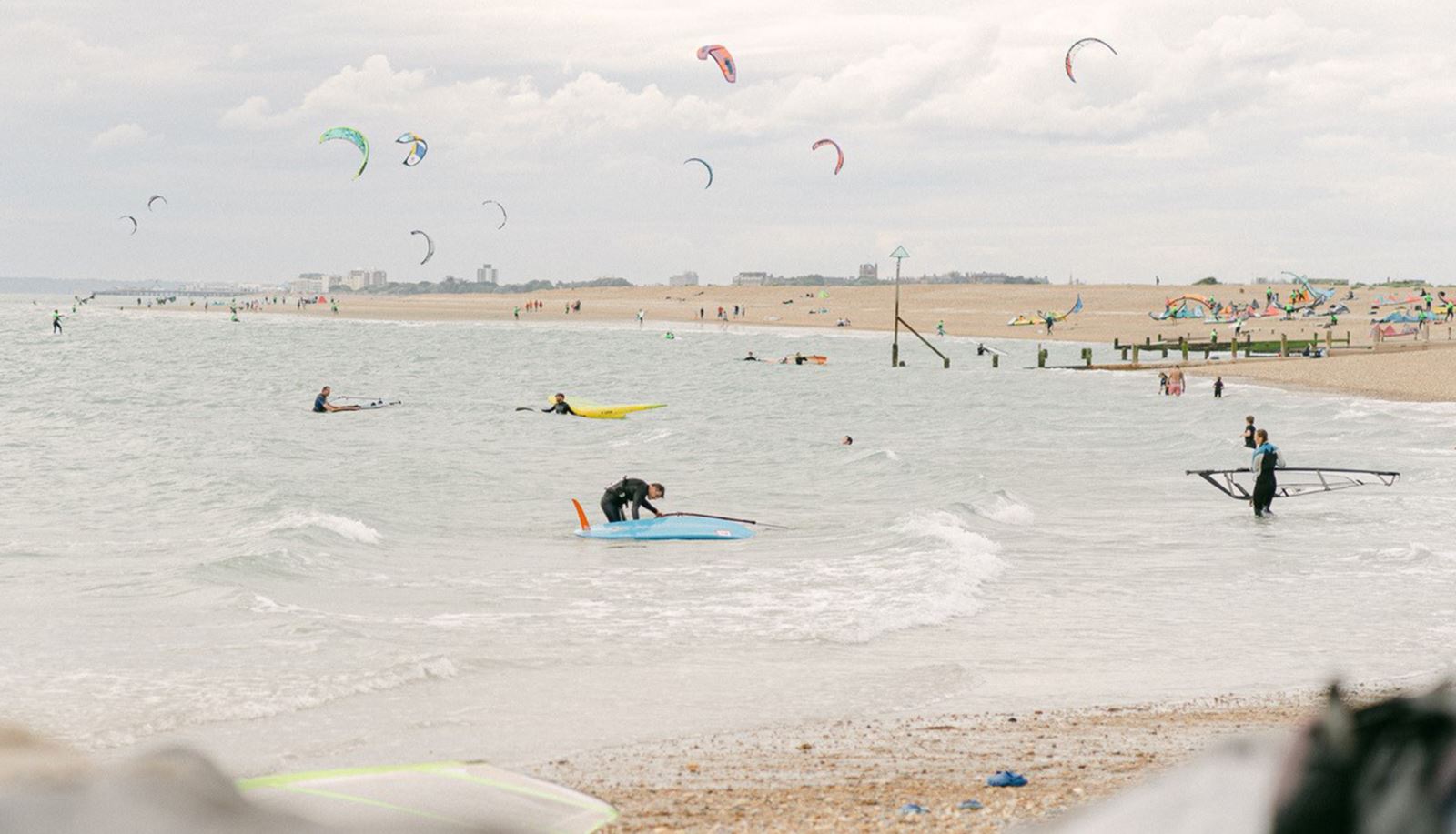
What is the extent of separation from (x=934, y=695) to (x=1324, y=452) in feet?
67.3

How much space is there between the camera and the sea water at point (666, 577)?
10.9m

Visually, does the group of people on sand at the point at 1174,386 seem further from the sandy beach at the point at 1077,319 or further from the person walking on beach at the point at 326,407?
the person walking on beach at the point at 326,407

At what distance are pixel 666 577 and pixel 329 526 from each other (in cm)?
616

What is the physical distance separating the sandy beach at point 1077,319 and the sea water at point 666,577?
1262cm

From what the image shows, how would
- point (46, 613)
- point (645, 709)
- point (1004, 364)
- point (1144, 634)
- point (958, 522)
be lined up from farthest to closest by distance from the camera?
1. point (1004, 364)
2. point (958, 522)
3. point (46, 613)
4. point (1144, 634)
5. point (645, 709)

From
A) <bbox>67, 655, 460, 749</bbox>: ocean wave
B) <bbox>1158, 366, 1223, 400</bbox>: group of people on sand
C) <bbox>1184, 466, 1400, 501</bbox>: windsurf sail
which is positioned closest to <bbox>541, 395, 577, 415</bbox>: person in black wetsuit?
<bbox>1184, 466, 1400, 501</bbox>: windsurf sail

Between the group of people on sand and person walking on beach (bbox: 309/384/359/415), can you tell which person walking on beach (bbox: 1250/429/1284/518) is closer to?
the group of people on sand

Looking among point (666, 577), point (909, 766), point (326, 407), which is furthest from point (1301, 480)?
point (326, 407)

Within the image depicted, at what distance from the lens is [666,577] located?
1611 cm

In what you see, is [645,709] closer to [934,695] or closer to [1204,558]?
[934,695]

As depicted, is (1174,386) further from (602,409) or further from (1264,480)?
(1264,480)

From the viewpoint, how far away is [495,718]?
10367mm

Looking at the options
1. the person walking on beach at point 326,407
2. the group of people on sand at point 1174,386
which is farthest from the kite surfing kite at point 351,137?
the group of people on sand at point 1174,386

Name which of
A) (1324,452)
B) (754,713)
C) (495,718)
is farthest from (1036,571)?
(1324,452)
